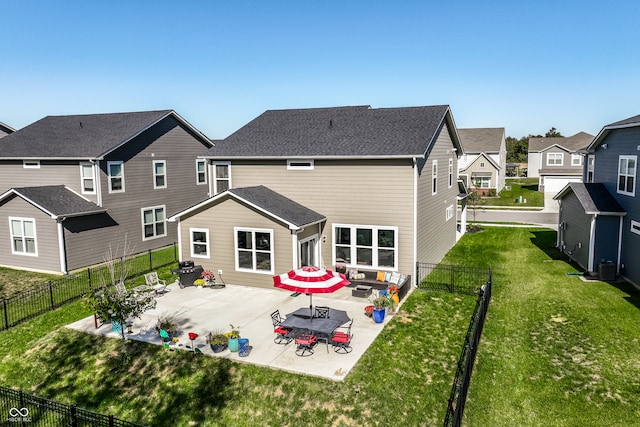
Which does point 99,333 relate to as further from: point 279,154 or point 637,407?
point 637,407

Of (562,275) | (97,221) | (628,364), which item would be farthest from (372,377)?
(97,221)

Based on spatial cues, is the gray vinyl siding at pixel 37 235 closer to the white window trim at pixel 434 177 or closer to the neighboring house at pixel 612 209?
the white window trim at pixel 434 177

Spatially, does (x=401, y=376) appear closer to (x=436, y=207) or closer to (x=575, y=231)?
(x=436, y=207)

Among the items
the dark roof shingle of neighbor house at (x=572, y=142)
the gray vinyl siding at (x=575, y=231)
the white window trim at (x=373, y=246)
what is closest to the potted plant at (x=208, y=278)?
the white window trim at (x=373, y=246)

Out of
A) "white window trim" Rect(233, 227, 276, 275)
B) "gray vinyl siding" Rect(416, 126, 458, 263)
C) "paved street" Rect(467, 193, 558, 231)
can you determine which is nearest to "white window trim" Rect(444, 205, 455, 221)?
"gray vinyl siding" Rect(416, 126, 458, 263)

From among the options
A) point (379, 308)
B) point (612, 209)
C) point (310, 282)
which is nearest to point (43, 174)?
point (310, 282)

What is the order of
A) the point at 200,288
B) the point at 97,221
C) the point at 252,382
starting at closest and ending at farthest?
the point at 252,382, the point at 200,288, the point at 97,221
